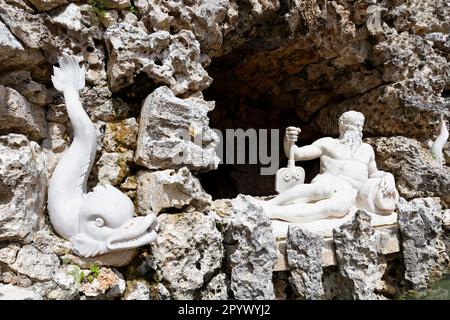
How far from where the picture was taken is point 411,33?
499 cm

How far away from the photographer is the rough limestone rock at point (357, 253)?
307 cm

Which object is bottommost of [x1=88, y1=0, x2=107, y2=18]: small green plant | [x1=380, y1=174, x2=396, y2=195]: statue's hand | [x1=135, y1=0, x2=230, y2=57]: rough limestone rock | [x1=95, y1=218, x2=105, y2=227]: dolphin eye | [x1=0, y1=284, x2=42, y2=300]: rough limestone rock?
[x1=0, y1=284, x2=42, y2=300]: rough limestone rock

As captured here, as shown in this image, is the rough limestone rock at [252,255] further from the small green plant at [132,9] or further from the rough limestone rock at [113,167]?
the small green plant at [132,9]

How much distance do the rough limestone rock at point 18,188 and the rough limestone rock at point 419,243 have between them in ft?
8.65

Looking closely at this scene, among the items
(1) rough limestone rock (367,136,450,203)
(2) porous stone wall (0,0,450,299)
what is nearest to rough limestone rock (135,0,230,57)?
(2) porous stone wall (0,0,450,299)

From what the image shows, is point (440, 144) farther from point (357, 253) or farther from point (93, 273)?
point (93, 273)

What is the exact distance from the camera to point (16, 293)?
7.72 ft

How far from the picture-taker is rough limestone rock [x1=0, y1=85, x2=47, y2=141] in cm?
258

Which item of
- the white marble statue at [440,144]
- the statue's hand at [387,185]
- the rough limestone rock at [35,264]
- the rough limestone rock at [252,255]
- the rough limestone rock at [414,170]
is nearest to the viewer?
the rough limestone rock at [35,264]

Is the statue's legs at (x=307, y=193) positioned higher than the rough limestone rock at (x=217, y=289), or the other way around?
the statue's legs at (x=307, y=193)

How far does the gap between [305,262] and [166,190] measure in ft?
3.53

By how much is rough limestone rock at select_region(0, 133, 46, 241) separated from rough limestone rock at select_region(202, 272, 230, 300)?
3.82 feet

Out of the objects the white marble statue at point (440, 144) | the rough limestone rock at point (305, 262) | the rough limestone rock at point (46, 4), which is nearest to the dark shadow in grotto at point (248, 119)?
the white marble statue at point (440, 144)

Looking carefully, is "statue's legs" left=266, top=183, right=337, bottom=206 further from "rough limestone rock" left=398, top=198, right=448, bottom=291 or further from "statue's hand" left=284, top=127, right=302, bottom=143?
"rough limestone rock" left=398, top=198, right=448, bottom=291
